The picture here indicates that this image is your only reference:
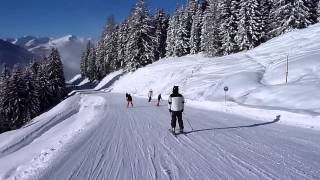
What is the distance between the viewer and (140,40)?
75.7 m

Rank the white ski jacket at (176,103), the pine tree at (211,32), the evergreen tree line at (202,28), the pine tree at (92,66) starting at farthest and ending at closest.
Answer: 1. the pine tree at (92,66)
2. the pine tree at (211,32)
3. the evergreen tree line at (202,28)
4. the white ski jacket at (176,103)

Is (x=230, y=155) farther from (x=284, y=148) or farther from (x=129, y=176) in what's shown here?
(x=129, y=176)

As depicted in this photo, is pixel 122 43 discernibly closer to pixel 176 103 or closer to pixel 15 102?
pixel 15 102

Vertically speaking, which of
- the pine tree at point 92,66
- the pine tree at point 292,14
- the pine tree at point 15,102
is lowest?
the pine tree at point 15,102

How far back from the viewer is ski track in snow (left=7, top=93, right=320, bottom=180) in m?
8.41

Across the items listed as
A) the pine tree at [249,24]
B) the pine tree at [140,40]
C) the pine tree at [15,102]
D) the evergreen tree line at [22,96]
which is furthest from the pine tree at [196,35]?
the pine tree at [15,102]

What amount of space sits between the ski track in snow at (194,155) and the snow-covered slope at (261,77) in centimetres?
502

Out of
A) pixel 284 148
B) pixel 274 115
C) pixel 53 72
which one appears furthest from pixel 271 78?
pixel 53 72

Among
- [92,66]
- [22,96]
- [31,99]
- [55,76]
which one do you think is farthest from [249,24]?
[92,66]

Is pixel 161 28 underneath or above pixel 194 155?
above

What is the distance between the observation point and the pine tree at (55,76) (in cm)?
7262

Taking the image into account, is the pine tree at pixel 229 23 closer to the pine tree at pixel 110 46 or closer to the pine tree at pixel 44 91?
the pine tree at pixel 44 91

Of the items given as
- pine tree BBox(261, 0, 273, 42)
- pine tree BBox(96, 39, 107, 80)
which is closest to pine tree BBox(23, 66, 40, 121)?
pine tree BBox(261, 0, 273, 42)

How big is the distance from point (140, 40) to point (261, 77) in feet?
135
